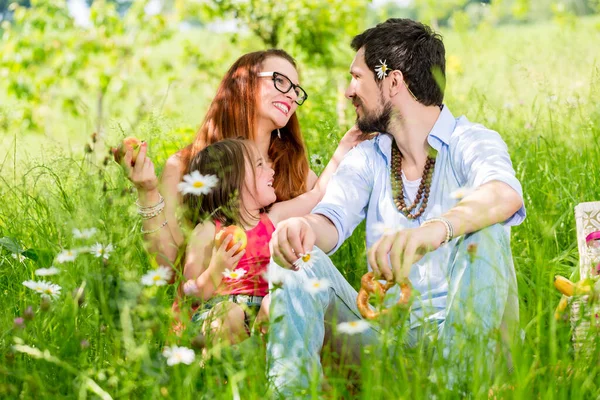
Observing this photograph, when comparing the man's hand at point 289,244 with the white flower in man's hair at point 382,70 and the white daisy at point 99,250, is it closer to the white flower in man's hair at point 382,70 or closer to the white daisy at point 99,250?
the white daisy at point 99,250

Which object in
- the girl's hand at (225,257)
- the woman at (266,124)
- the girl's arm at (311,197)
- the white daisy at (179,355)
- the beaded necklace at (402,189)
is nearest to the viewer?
the white daisy at (179,355)

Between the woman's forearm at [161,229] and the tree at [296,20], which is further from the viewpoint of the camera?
the tree at [296,20]

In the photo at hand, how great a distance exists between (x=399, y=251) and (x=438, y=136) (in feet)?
2.78

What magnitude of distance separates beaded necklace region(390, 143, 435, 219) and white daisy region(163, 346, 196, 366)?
1145 millimetres

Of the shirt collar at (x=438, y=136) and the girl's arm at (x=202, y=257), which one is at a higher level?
the shirt collar at (x=438, y=136)

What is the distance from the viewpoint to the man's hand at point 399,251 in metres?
2.08

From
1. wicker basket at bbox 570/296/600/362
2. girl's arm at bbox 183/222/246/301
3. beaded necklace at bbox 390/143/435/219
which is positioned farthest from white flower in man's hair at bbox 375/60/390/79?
wicker basket at bbox 570/296/600/362

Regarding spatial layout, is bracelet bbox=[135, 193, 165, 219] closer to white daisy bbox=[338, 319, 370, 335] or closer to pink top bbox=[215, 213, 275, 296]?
pink top bbox=[215, 213, 275, 296]

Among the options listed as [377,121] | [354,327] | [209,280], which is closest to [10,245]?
[209,280]

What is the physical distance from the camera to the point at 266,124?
132 inches

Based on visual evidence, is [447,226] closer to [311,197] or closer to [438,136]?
[438,136]

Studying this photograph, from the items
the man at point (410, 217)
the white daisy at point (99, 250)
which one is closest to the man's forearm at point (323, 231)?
the man at point (410, 217)

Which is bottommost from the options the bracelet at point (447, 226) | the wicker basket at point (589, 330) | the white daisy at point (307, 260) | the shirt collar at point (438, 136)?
the wicker basket at point (589, 330)

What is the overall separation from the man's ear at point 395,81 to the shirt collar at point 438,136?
0.18 m
